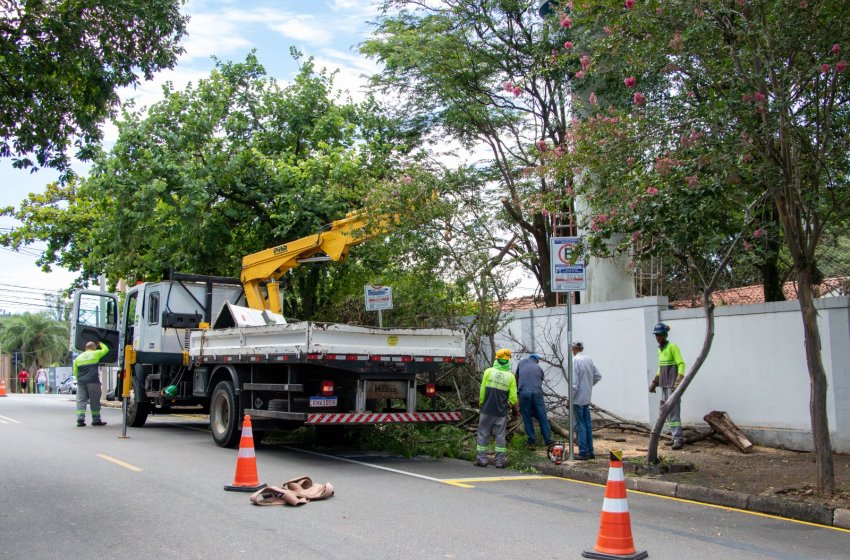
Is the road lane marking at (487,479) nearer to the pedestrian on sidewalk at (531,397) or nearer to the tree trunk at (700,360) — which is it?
the tree trunk at (700,360)

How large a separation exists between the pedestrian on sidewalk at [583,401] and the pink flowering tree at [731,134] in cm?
143

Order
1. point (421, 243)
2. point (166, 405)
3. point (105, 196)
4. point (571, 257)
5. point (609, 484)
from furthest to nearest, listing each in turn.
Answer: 1. point (105, 196)
2. point (166, 405)
3. point (421, 243)
4. point (571, 257)
5. point (609, 484)

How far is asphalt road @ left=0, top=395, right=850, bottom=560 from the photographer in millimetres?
6160

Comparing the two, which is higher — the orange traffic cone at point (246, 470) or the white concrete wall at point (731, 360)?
the white concrete wall at point (731, 360)

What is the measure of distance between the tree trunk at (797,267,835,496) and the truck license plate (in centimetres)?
604

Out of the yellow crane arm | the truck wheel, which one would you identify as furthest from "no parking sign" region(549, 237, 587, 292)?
the truck wheel

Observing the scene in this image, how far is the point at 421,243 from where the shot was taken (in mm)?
13805

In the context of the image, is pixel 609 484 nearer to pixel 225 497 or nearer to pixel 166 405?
pixel 225 497

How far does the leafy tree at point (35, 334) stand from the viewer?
5962cm

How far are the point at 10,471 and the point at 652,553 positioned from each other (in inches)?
315

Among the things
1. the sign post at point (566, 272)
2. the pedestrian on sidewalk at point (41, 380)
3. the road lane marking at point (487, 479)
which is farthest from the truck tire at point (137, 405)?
the pedestrian on sidewalk at point (41, 380)

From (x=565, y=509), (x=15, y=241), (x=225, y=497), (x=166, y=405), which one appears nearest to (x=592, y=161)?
(x=565, y=509)

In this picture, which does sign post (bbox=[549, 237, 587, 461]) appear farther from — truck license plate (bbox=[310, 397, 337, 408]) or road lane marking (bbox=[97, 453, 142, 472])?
road lane marking (bbox=[97, 453, 142, 472])

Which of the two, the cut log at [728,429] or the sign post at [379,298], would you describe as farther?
the sign post at [379,298]
